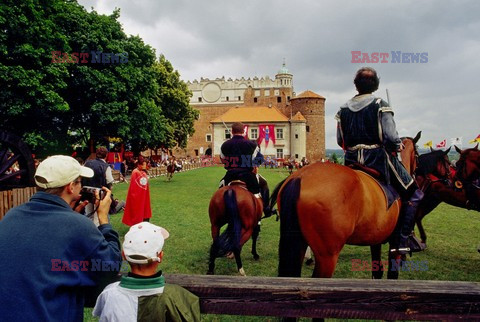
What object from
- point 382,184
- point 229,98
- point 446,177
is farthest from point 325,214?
point 229,98

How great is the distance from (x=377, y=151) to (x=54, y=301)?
4017mm

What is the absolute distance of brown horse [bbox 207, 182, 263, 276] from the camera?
5.84 metres

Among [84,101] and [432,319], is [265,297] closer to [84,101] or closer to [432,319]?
[432,319]

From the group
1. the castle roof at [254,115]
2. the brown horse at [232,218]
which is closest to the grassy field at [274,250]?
the brown horse at [232,218]

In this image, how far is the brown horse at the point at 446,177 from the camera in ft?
23.9

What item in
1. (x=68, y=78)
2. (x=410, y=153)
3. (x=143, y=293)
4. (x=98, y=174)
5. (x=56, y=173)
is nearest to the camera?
(x=143, y=293)

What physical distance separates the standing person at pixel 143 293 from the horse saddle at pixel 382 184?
10.1ft

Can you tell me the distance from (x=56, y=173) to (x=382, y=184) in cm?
380

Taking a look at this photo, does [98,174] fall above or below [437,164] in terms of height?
below

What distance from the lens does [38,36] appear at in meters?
18.5

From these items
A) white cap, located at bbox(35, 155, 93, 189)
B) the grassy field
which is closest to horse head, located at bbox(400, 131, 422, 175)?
the grassy field

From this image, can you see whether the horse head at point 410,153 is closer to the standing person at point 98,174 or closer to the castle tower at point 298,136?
the standing person at point 98,174

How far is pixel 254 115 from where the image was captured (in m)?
64.8

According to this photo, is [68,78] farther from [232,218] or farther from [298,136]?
[298,136]
